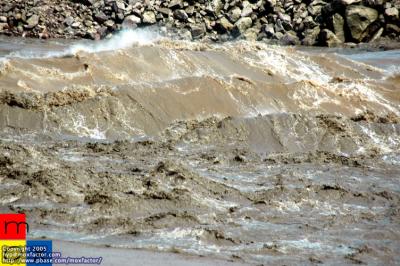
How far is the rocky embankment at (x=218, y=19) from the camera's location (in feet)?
82.7

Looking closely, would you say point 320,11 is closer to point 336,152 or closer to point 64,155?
point 336,152

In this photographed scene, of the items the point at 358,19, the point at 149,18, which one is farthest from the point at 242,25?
the point at 358,19

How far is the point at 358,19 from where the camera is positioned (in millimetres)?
24984

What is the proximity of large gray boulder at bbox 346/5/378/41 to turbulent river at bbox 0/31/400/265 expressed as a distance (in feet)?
32.8

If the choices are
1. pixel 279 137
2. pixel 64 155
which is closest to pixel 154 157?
pixel 64 155

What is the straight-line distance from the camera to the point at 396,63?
57.4 ft

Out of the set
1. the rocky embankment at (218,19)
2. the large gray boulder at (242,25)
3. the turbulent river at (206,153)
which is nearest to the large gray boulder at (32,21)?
the rocky embankment at (218,19)

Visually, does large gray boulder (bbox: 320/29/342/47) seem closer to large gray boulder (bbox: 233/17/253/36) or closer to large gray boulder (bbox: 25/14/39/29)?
large gray boulder (bbox: 233/17/253/36)

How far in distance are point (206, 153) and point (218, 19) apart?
20.1 meters

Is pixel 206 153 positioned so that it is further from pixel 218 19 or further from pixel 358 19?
pixel 218 19

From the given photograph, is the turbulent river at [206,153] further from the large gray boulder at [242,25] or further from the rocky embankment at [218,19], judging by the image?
the large gray boulder at [242,25]

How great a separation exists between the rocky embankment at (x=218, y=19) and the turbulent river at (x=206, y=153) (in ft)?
34.6

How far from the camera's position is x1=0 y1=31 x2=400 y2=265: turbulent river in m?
5.27

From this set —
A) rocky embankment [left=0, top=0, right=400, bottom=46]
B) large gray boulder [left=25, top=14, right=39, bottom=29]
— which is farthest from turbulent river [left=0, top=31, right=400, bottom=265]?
large gray boulder [left=25, top=14, right=39, bottom=29]
